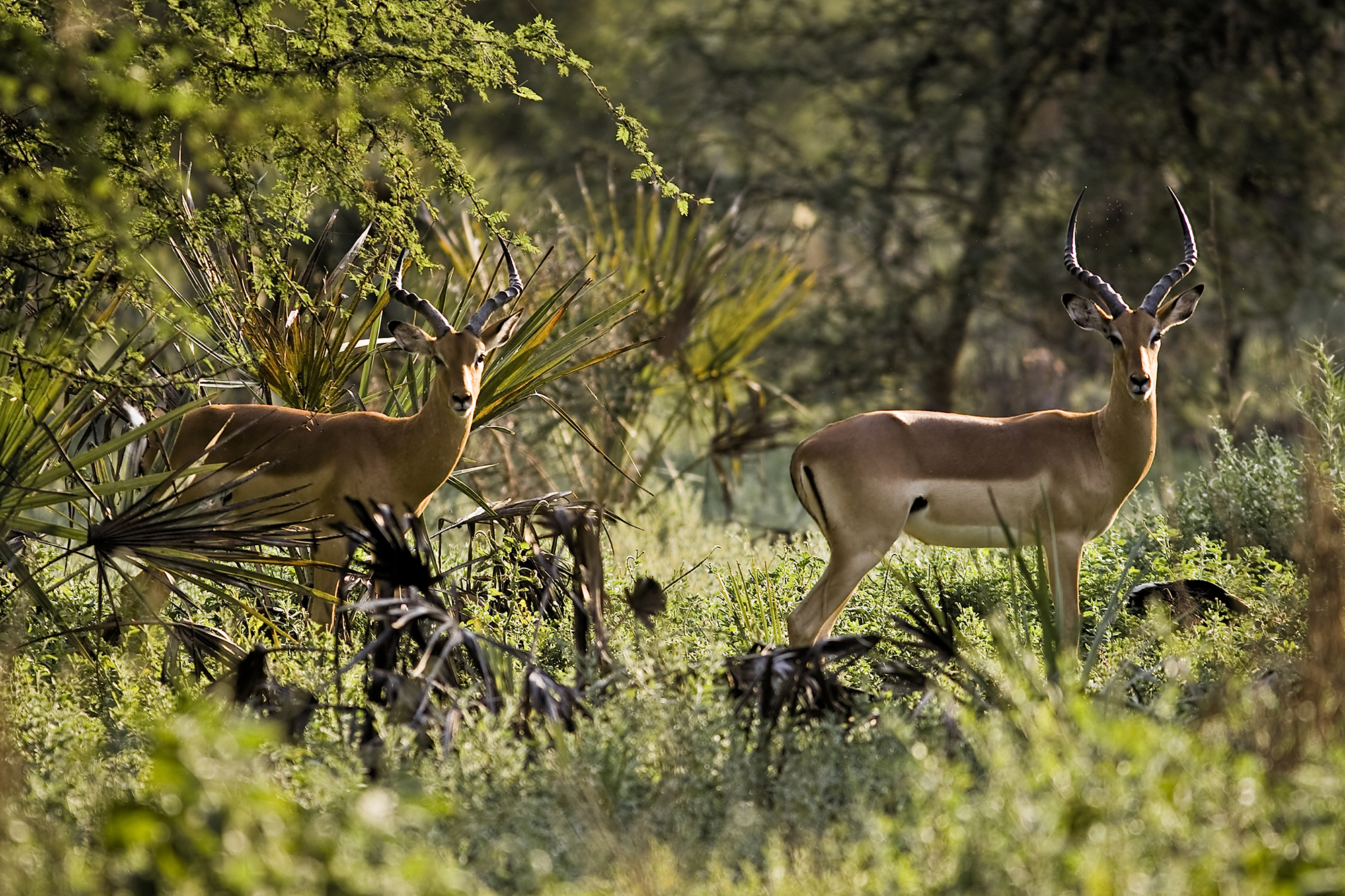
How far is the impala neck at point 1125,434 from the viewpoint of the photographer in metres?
5.62

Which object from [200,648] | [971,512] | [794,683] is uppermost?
[971,512]

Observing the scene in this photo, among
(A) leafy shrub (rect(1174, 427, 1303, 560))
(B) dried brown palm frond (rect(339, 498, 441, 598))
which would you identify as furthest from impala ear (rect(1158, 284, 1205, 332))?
(B) dried brown palm frond (rect(339, 498, 441, 598))

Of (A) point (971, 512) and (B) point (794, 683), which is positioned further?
(A) point (971, 512)

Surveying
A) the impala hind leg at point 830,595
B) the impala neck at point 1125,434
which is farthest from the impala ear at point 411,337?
the impala neck at point 1125,434

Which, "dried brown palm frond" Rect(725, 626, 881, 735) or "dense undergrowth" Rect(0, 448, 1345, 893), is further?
"dried brown palm frond" Rect(725, 626, 881, 735)

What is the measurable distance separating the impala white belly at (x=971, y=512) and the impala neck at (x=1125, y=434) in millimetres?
330

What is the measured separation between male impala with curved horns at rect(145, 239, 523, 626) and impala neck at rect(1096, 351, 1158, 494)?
242cm

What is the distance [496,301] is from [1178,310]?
2.78 meters

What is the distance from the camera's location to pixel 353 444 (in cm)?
525

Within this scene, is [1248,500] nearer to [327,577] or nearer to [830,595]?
Result: [830,595]

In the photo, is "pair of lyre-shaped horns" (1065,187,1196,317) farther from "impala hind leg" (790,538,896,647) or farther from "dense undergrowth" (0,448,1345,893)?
"impala hind leg" (790,538,896,647)

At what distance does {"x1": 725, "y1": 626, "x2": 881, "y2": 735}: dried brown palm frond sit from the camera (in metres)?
3.91

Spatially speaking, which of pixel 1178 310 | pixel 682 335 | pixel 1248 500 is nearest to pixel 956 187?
pixel 682 335

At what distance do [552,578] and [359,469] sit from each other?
1.24 m
